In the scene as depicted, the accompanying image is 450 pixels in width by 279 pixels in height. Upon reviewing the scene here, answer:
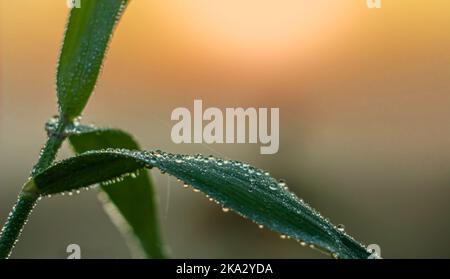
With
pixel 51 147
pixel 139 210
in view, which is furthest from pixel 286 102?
pixel 51 147

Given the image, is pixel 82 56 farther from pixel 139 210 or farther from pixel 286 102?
pixel 286 102

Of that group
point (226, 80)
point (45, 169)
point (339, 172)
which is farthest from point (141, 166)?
point (339, 172)

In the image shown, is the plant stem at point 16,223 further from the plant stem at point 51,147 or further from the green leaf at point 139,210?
the green leaf at point 139,210

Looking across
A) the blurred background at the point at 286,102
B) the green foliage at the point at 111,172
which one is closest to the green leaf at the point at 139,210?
the green foliage at the point at 111,172

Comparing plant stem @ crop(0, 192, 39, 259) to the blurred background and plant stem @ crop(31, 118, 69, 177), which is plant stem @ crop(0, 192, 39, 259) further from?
the blurred background

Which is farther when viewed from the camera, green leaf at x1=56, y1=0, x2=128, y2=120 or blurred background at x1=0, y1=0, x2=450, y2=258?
blurred background at x1=0, y1=0, x2=450, y2=258

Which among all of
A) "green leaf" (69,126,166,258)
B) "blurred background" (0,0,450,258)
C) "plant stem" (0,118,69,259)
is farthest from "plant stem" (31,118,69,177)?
"blurred background" (0,0,450,258)
